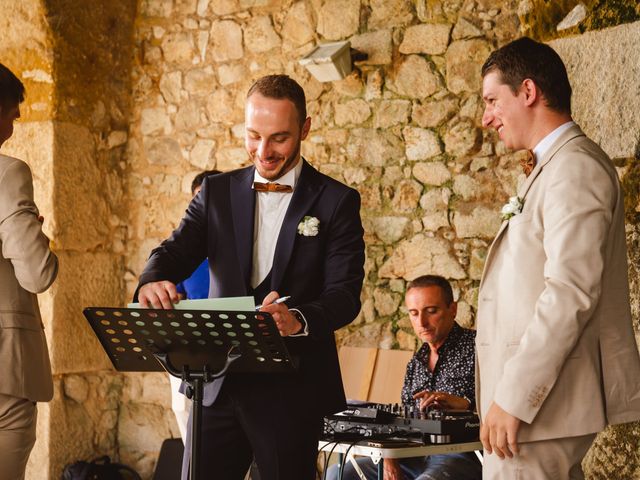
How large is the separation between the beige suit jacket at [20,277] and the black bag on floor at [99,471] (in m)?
2.84

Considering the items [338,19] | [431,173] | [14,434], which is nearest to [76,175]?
[338,19]

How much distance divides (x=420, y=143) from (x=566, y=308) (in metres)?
3.03

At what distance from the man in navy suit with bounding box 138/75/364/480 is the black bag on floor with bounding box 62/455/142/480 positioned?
3.23m

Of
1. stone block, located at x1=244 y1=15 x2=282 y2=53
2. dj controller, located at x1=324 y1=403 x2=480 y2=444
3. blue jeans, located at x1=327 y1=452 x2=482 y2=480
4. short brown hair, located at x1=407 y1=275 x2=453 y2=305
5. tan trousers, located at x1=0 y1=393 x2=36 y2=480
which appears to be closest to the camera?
tan trousers, located at x1=0 y1=393 x2=36 y2=480

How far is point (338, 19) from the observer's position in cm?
516

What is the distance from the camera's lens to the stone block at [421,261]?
4.80 metres

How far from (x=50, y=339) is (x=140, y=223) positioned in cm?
100

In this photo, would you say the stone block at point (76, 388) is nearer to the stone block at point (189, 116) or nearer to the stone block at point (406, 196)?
the stone block at point (189, 116)

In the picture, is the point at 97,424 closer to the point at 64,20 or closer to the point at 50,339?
the point at 50,339

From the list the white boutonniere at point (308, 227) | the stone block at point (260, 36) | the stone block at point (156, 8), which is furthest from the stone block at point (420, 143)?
the white boutonniere at point (308, 227)

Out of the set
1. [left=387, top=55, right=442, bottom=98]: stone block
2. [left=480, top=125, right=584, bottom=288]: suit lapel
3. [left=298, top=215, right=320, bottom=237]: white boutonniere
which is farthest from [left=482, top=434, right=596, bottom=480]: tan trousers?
[left=387, top=55, right=442, bottom=98]: stone block

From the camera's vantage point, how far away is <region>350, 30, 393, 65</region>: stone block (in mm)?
5000

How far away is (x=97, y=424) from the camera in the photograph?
5648 mm

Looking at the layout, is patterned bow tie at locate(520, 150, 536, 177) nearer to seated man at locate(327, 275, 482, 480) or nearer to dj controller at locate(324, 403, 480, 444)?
dj controller at locate(324, 403, 480, 444)
